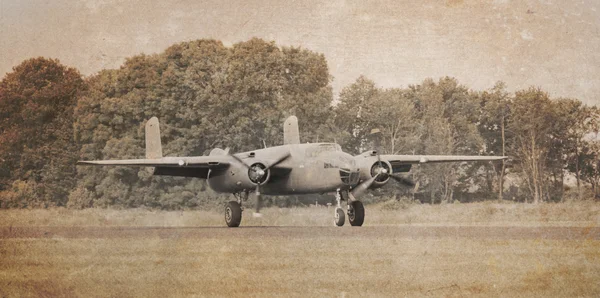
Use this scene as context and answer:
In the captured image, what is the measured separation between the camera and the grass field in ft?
48.9

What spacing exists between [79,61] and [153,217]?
1008cm

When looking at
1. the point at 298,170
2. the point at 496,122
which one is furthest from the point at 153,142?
the point at 496,122

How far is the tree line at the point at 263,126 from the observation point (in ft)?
155

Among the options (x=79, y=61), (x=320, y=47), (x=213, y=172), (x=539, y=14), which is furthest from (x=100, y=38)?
(x=539, y=14)

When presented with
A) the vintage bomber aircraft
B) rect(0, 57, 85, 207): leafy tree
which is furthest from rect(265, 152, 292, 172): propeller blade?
rect(0, 57, 85, 207): leafy tree

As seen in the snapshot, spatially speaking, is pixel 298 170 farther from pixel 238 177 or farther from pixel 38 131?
pixel 38 131

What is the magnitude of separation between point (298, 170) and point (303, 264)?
14011 mm

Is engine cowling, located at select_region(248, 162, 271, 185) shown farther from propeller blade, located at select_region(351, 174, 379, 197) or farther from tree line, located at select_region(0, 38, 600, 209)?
tree line, located at select_region(0, 38, 600, 209)

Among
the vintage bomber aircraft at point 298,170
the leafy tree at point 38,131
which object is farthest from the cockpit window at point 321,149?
the leafy tree at point 38,131

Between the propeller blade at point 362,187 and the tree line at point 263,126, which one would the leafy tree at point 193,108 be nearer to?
the tree line at point 263,126

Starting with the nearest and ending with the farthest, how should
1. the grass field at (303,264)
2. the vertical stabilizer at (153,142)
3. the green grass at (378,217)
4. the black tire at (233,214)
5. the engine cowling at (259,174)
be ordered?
the grass field at (303,264), the engine cowling at (259,174), the black tire at (233,214), the green grass at (378,217), the vertical stabilizer at (153,142)

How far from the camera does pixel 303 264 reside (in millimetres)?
17672

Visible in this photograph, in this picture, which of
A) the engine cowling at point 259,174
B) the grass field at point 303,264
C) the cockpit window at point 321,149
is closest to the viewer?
the grass field at point 303,264

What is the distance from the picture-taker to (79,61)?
38.6 meters
